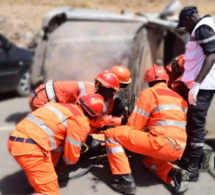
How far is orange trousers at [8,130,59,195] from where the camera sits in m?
3.11

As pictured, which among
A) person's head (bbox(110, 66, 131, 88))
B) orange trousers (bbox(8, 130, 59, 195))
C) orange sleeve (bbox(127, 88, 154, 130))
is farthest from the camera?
person's head (bbox(110, 66, 131, 88))

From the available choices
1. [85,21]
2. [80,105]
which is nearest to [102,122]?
[80,105]

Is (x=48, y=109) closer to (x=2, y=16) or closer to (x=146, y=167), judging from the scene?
(x=146, y=167)

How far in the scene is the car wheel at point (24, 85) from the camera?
7.22 metres

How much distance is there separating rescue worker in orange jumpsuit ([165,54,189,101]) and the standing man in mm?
223

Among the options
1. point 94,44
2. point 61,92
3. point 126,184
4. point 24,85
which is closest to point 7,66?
point 24,85

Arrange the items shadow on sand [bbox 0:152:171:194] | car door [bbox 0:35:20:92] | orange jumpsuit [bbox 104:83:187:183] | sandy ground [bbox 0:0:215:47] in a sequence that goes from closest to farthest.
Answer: orange jumpsuit [bbox 104:83:187:183] → shadow on sand [bbox 0:152:171:194] → car door [bbox 0:35:20:92] → sandy ground [bbox 0:0:215:47]

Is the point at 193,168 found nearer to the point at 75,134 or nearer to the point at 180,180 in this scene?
the point at 180,180

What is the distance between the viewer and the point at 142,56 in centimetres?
588

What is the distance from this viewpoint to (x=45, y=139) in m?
3.17

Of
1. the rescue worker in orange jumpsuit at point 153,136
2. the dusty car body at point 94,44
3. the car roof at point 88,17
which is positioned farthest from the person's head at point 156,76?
the car roof at point 88,17

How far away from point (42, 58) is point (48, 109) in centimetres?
320

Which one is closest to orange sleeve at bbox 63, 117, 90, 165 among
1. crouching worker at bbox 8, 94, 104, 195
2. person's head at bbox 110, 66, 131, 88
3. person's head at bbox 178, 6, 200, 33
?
crouching worker at bbox 8, 94, 104, 195

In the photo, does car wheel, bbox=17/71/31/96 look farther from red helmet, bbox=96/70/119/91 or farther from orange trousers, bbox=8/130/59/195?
orange trousers, bbox=8/130/59/195
